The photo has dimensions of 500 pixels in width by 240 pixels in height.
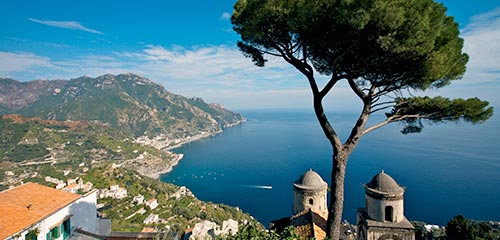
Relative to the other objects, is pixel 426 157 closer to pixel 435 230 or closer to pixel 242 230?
pixel 435 230

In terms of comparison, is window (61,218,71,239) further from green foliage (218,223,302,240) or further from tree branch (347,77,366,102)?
tree branch (347,77,366,102)

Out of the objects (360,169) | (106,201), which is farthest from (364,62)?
(360,169)

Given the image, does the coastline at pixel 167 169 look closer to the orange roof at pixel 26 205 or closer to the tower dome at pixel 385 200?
the orange roof at pixel 26 205

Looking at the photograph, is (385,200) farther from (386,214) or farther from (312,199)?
(312,199)

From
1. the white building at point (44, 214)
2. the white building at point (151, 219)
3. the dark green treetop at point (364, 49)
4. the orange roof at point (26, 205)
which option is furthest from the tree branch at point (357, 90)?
the white building at point (151, 219)

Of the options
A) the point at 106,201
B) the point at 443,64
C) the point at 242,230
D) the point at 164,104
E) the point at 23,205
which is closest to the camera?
the point at 242,230

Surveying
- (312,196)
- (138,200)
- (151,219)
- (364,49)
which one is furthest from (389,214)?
(138,200)
